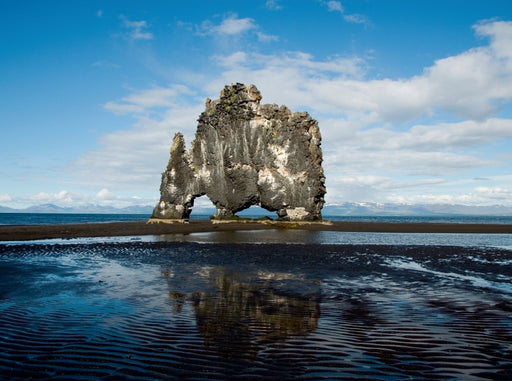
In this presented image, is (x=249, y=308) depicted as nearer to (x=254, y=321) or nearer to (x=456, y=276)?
(x=254, y=321)

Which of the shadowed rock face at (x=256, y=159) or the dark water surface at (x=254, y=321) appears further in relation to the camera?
the shadowed rock face at (x=256, y=159)

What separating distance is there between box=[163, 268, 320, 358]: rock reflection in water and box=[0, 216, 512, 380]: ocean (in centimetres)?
4

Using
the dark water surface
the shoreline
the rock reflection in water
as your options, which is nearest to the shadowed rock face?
the shoreline

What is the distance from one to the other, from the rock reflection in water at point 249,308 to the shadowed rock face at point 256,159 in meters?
47.9

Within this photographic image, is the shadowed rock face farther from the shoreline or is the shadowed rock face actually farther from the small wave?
the small wave

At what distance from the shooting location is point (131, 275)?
56.1ft

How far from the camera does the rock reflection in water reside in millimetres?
8320

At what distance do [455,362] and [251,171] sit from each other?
60247mm

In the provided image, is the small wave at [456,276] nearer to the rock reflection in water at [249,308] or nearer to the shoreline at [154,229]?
the rock reflection in water at [249,308]

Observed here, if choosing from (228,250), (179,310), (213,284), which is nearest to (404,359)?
(179,310)

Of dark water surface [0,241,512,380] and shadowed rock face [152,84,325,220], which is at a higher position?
shadowed rock face [152,84,325,220]

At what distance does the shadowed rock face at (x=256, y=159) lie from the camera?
64.7 meters

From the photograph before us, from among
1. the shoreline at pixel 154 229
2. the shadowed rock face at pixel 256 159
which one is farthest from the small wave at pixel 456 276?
the shadowed rock face at pixel 256 159

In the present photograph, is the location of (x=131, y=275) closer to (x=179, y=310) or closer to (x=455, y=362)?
(x=179, y=310)
